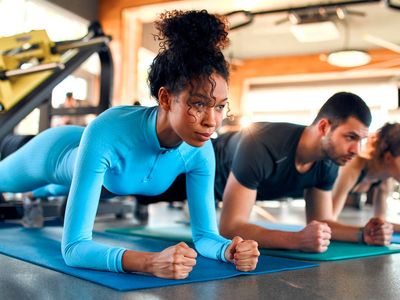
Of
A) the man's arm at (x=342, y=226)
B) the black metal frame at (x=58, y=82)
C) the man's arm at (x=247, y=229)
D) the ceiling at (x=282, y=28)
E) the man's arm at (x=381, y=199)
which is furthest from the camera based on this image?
the ceiling at (x=282, y=28)

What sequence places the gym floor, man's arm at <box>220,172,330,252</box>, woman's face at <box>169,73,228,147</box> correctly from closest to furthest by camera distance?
the gym floor < woman's face at <box>169,73,228,147</box> < man's arm at <box>220,172,330,252</box>

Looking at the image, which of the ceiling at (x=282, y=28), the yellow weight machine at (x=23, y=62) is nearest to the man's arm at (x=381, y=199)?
the yellow weight machine at (x=23, y=62)

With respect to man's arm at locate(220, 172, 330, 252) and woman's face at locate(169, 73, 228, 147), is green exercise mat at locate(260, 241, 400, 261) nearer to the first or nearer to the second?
man's arm at locate(220, 172, 330, 252)

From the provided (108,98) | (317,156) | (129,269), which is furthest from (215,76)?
(108,98)

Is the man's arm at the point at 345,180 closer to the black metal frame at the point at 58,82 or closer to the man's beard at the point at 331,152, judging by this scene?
the man's beard at the point at 331,152

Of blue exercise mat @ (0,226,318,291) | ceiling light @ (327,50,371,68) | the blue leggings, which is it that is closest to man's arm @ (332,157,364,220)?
blue exercise mat @ (0,226,318,291)

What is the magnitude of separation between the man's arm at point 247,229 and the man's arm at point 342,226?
0.35m

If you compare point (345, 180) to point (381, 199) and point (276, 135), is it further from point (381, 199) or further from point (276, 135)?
point (276, 135)

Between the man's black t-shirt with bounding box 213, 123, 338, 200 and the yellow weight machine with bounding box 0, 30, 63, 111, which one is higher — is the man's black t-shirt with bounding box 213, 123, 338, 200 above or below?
below

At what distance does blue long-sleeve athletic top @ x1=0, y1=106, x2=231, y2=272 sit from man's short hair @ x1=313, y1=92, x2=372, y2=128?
499 millimetres

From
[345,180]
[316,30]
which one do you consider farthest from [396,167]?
[316,30]

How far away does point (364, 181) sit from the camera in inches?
97.7

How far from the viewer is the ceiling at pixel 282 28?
18.8 feet

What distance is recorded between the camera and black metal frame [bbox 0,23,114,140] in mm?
2527
